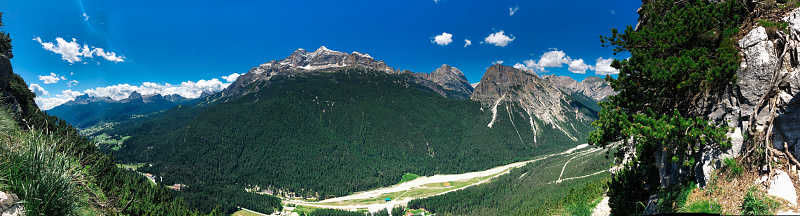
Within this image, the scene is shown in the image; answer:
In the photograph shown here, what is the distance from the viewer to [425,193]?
15050cm

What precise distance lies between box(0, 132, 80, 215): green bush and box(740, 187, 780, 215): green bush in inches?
807

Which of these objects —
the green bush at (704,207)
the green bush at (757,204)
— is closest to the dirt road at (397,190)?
the green bush at (704,207)

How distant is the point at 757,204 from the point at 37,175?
2079cm

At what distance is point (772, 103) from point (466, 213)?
372ft

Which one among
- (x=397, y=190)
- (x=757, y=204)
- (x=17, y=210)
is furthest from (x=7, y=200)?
(x=397, y=190)

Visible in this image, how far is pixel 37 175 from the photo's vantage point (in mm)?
7504

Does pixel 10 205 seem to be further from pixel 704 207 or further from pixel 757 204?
pixel 704 207

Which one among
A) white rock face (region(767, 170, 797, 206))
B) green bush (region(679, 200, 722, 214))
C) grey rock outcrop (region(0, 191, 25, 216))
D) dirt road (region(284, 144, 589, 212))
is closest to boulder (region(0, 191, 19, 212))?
grey rock outcrop (region(0, 191, 25, 216))

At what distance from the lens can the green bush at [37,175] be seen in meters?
7.42

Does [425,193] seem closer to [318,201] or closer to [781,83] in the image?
[318,201]

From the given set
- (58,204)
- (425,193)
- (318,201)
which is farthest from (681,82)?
(318,201)

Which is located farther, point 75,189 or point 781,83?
point 781,83

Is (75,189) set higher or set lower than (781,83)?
lower

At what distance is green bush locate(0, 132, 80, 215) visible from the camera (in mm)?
7418
